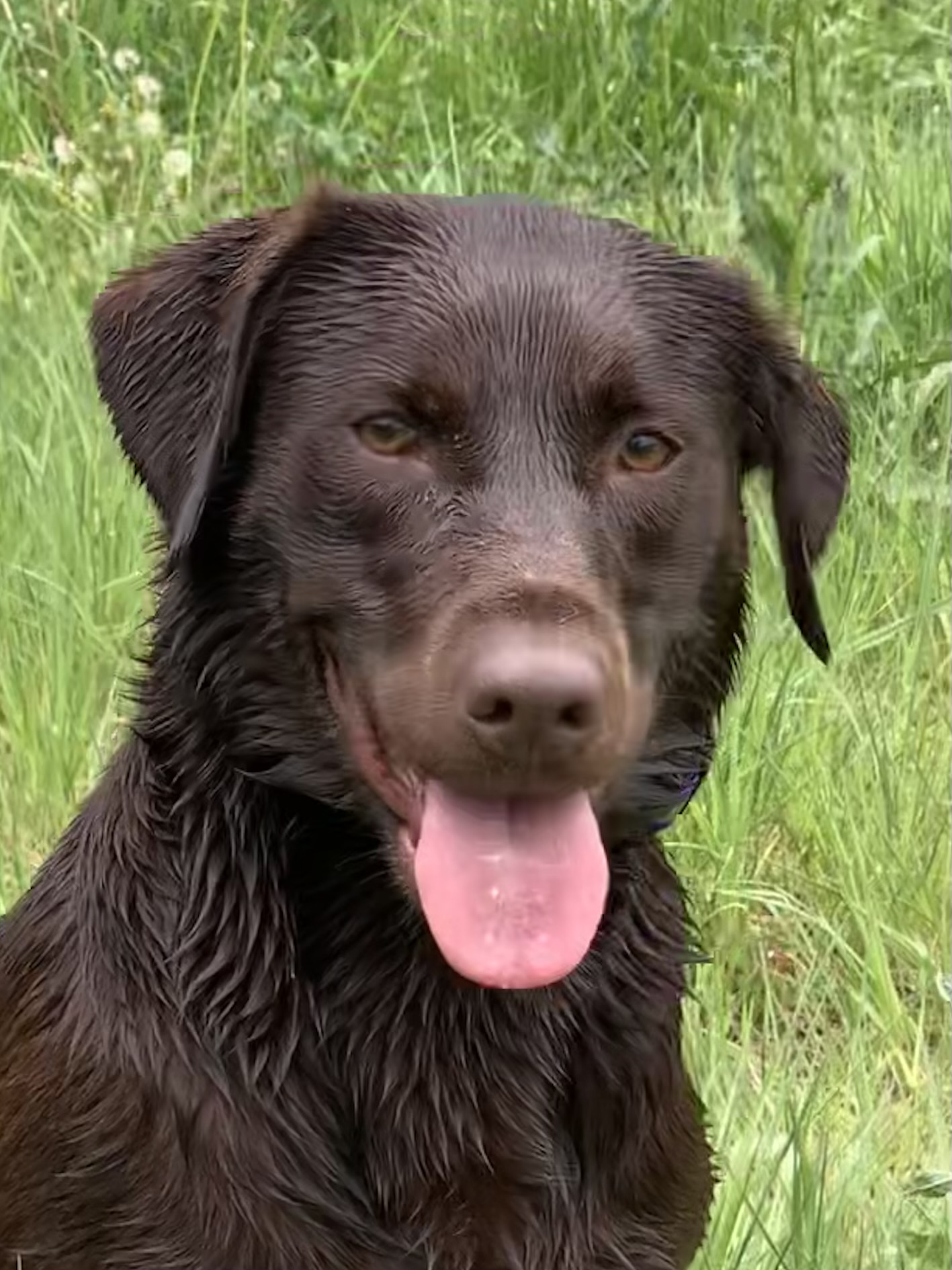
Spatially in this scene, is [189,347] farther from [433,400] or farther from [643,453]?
[643,453]

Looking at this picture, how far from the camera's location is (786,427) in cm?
220

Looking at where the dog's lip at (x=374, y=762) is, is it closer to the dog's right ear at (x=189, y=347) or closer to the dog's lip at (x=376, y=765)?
the dog's lip at (x=376, y=765)

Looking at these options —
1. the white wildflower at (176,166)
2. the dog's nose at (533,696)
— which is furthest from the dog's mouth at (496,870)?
the white wildflower at (176,166)

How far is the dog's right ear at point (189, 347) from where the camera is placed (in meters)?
2.00

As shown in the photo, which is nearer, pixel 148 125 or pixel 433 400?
pixel 433 400

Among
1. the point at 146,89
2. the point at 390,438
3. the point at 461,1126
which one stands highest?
the point at 390,438

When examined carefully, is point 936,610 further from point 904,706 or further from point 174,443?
point 174,443

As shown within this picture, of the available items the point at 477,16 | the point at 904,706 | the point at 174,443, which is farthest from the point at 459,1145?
the point at 477,16

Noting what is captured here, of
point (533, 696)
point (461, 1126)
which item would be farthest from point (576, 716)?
point (461, 1126)

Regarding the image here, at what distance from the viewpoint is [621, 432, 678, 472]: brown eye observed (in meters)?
2.03

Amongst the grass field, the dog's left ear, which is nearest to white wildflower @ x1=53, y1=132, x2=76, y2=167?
the grass field

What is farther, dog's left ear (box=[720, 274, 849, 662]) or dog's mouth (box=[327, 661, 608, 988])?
A: dog's left ear (box=[720, 274, 849, 662])

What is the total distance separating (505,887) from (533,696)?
0.28 meters

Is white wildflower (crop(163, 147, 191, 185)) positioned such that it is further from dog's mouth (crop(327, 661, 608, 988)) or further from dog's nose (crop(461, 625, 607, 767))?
dog's nose (crop(461, 625, 607, 767))
